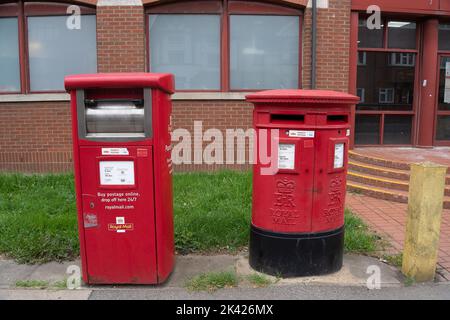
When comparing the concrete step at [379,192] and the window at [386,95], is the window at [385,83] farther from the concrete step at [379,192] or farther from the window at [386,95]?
the concrete step at [379,192]

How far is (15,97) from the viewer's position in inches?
321

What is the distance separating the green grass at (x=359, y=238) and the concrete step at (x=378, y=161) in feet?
7.72

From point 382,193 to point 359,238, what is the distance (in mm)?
2176

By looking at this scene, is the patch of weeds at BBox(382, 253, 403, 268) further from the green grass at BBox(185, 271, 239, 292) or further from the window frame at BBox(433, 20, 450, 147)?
the window frame at BBox(433, 20, 450, 147)

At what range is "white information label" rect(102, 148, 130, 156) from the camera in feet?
11.1

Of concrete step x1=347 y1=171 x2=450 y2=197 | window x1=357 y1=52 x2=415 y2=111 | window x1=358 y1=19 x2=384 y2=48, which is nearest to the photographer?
concrete step x1=347 y1=171 x2=450 y2=197

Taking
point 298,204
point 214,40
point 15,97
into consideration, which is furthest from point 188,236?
point 15,97

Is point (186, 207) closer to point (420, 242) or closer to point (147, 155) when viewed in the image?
point (147, 155)

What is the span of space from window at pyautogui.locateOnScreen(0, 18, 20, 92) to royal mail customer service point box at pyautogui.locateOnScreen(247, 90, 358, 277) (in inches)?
258

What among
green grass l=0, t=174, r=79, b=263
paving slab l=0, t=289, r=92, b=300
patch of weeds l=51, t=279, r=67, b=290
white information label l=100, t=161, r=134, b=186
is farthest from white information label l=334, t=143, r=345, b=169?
green grass l=0, t=174, r=79, b=263

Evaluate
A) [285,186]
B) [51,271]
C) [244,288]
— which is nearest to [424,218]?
[285,186]

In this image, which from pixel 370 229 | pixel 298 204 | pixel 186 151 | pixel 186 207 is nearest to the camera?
pixel 298 204

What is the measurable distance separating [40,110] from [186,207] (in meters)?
4.35

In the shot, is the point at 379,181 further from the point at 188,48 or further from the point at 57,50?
the point at 57,50
